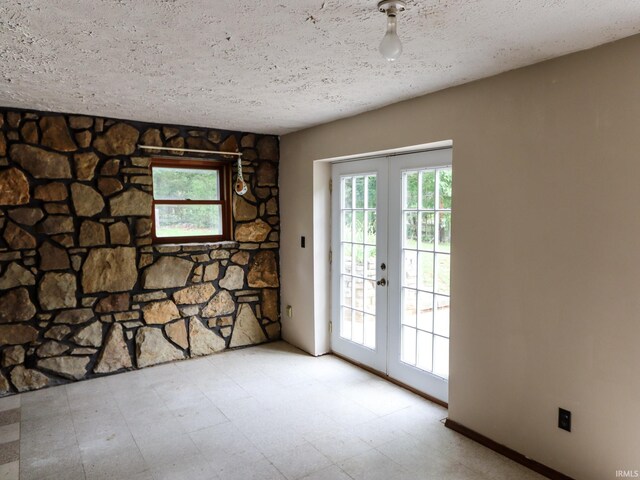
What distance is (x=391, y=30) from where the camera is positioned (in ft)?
5.44

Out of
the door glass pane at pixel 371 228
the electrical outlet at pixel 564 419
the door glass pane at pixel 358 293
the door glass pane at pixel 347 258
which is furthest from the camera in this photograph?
the door glass pane at pixel 347 258

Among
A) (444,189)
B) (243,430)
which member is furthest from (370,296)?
(243,430)

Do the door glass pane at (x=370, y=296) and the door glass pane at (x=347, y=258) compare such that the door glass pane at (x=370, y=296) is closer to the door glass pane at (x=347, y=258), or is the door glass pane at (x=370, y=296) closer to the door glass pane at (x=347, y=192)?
the door glass pane at (x=347, y=258)

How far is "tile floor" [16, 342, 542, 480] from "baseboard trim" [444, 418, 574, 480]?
0.14 feet

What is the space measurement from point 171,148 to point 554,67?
310cm

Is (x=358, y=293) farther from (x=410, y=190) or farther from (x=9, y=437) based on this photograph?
(x=9, y=437)

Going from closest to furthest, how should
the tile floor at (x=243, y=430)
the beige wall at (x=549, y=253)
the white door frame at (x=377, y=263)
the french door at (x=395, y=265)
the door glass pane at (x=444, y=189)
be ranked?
the beige wall at (x=549, y=253) < the tile floor at (x=243, y=430) < the door glass pane at (x=444, y=189) < the french door at (x=395, y=265) < the white door frame at (x=377, y=263)

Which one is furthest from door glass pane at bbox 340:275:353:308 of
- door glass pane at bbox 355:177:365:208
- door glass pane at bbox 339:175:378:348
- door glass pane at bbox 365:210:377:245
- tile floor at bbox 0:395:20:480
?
tile floor at bbox 0:395:20:480

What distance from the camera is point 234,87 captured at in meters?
2.84

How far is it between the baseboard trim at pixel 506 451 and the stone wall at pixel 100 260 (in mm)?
2414

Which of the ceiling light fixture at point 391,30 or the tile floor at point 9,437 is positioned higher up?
the ceiling light fixture at point 391,30

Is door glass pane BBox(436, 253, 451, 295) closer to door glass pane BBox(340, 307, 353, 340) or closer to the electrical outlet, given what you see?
the electrical outlet

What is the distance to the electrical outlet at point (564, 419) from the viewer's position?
234 centimetres

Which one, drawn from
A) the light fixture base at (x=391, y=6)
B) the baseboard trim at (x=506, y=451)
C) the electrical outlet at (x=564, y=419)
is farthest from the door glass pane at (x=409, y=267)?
the light fixture base at (x=391, y=6)
